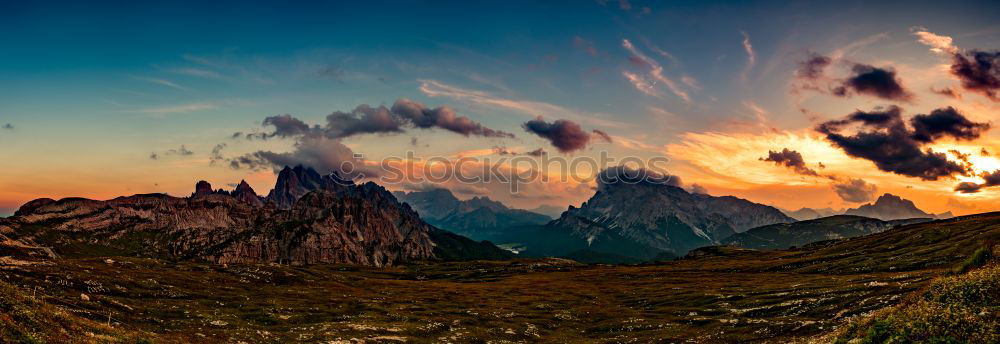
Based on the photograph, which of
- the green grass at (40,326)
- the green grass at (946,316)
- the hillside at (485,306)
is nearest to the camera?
the green grass at (946,316)

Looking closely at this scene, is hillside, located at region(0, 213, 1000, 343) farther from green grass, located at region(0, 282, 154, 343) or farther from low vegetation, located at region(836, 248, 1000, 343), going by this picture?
low vegetation, located at region(836, 248, 1000, 343)

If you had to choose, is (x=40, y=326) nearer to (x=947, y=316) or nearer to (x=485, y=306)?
(x=947, y=316)

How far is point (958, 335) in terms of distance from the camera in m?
22.8

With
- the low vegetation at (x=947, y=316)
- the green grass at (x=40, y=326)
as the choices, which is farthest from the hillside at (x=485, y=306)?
the low vegetation at (x=947, y=316)

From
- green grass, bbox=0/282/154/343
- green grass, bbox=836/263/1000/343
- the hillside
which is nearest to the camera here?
green grass, bbox=836/263/1000/343

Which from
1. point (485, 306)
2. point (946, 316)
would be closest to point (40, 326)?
point (946, 316)

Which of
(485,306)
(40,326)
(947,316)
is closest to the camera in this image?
(947,316)

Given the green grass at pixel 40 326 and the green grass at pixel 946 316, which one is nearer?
the green grass at pixel 946 316

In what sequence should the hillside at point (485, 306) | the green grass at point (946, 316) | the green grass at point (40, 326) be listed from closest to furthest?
the green grass at point (946, 316), the green grass at point (40, 326), the hillside at point (485, 306)

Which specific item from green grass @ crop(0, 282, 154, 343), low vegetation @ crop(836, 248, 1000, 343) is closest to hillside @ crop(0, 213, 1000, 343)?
green grass @ crop(0, 282, 154, 343)

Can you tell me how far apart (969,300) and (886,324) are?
18.6 feet

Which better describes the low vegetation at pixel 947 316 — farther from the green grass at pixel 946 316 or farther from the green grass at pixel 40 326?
the green grass at pixel 40 326

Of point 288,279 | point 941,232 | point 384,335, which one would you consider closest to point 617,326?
point 384,335

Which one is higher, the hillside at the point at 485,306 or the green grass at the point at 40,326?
the green grass at the point at 40,326
